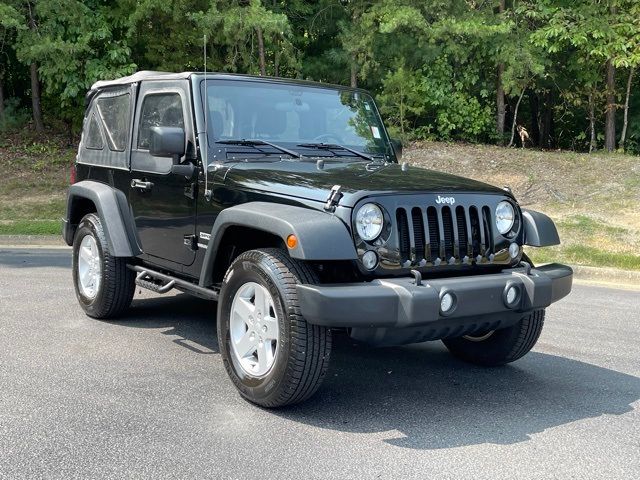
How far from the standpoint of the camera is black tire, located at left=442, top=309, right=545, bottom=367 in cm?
514

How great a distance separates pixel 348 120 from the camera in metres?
5.89

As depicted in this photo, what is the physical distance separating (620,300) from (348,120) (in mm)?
4511

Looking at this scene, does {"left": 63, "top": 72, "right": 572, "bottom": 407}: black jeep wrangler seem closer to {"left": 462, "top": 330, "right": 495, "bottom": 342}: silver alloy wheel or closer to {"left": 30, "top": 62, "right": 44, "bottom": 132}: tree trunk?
{"left": 462, "top": 330, "right": 495, "bottom": 342}: silver alloy wheel

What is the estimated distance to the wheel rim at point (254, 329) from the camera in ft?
14.3

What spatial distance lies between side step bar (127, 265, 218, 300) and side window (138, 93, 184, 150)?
3.16ft

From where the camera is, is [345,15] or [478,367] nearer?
[478,367]

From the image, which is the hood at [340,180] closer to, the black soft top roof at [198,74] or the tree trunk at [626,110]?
the black soft top roof at [198,74]

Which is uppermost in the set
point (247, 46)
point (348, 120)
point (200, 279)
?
point (247, 46)

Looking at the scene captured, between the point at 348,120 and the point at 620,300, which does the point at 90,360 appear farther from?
the point at 620,300

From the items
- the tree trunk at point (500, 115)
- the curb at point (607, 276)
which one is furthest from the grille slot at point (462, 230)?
the tree trunk at point (500, 115)

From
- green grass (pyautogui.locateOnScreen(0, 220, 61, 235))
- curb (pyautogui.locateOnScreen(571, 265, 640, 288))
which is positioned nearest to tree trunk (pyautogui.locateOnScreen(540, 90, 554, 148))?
curb (pyautogui.locateOnScreen(571, 265, 640, 288))

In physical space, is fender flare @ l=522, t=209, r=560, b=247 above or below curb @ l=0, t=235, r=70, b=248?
above

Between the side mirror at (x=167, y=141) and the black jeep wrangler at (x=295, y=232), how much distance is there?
0.01 m

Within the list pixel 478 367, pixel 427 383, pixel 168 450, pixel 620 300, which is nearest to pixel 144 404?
pixel 168 450
